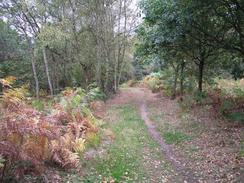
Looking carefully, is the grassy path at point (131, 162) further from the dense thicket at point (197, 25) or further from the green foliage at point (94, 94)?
the green foliage at point (94, 94)

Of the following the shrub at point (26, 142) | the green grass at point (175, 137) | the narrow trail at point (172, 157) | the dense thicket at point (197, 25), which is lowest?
the narrow trail at point (172, 157)

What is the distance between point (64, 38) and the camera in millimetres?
22234

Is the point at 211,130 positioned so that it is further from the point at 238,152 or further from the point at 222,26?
the point at 222,26

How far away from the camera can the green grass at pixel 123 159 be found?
7719mm

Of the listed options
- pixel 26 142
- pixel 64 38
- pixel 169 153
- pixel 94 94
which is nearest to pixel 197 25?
pixel 169 153

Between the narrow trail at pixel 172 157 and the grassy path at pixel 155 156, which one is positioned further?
the narrow trail at pixel 172 157

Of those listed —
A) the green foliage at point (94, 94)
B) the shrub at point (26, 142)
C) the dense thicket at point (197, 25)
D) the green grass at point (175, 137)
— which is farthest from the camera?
the green foliage at point (94, 94)

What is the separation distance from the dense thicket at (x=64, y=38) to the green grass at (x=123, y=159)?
1032 cm

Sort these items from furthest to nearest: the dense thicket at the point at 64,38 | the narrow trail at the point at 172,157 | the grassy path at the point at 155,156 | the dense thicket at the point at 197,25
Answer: the dense thicket at the point at 64,38, the dense thicket at the point at 197,25, the narrow trail at the point at 172,157, the grassy path at the point at 155,156

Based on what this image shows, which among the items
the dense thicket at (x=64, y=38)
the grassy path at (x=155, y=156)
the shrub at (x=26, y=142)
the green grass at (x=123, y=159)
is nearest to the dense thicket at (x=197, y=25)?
the grassy path at (x=155, y=156)

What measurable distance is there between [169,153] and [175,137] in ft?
6.09

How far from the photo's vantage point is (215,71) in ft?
76.4

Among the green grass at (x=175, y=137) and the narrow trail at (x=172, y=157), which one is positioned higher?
the green grass at (x=175, y=137)

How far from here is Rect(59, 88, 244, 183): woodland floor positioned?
790cm
